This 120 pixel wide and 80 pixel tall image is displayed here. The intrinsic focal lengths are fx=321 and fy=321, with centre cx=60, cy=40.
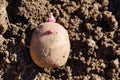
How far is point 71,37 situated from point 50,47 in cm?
24

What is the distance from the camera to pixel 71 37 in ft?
8.36

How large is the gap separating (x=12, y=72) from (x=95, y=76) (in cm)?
64

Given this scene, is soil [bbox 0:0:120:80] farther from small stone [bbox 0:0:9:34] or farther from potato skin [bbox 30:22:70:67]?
potato skin [bbox 30:22:70:67]

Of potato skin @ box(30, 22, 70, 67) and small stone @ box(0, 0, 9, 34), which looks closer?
potato skin @ box(30, 22, 70, 67)

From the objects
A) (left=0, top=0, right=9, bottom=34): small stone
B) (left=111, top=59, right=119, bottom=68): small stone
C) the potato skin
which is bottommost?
(left=111, top=59, right=119, bottom=68): small stone

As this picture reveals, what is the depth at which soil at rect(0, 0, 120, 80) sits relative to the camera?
2.49 metres

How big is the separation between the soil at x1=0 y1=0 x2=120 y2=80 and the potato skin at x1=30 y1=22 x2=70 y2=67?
10 centimetres

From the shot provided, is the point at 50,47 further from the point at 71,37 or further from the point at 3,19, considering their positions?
the point at 3,19

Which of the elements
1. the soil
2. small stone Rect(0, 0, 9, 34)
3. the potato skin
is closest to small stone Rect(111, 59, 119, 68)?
the soil

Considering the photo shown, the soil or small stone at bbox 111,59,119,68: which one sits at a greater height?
the soil

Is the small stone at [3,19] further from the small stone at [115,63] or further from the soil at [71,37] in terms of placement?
the small stone at [115,63]

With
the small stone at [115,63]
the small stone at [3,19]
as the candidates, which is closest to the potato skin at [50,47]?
the small stone at [3,19]

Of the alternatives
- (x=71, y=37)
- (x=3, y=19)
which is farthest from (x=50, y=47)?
(x=3, y=19)

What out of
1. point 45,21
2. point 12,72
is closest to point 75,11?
point 45,21
